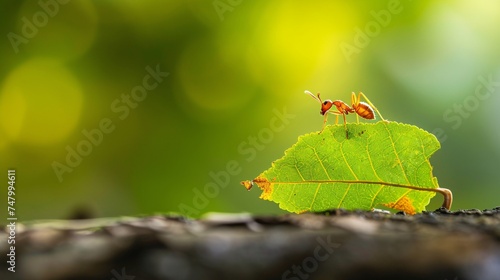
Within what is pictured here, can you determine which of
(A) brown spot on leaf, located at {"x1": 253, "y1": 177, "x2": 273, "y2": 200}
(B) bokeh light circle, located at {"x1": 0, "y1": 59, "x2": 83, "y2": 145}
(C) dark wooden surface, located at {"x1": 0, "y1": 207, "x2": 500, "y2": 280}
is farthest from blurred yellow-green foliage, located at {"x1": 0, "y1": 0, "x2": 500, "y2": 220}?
(C) dark wooden surface, located at {"x1": 0, "y1": 207, "x2": 500, "y2": 280}

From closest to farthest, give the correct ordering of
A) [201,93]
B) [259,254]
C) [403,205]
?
[259,254]
[403,205]
[201,93]

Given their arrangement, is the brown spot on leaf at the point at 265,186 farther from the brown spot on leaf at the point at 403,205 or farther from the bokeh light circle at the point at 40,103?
the bokeh light circle at the point at 40,103

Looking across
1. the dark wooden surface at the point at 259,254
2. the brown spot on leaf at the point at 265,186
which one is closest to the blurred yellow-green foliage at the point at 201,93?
the brown spot on leaf at the point at 265,186

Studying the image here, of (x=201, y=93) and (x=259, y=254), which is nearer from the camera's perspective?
(x=259, y=254)

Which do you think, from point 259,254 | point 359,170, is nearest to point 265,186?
point 359,170

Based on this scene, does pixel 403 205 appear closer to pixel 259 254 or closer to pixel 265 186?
pixel 265 186

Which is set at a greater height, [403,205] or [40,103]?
[40,103]

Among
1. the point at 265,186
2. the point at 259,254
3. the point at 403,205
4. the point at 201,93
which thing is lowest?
the point at 259,254
